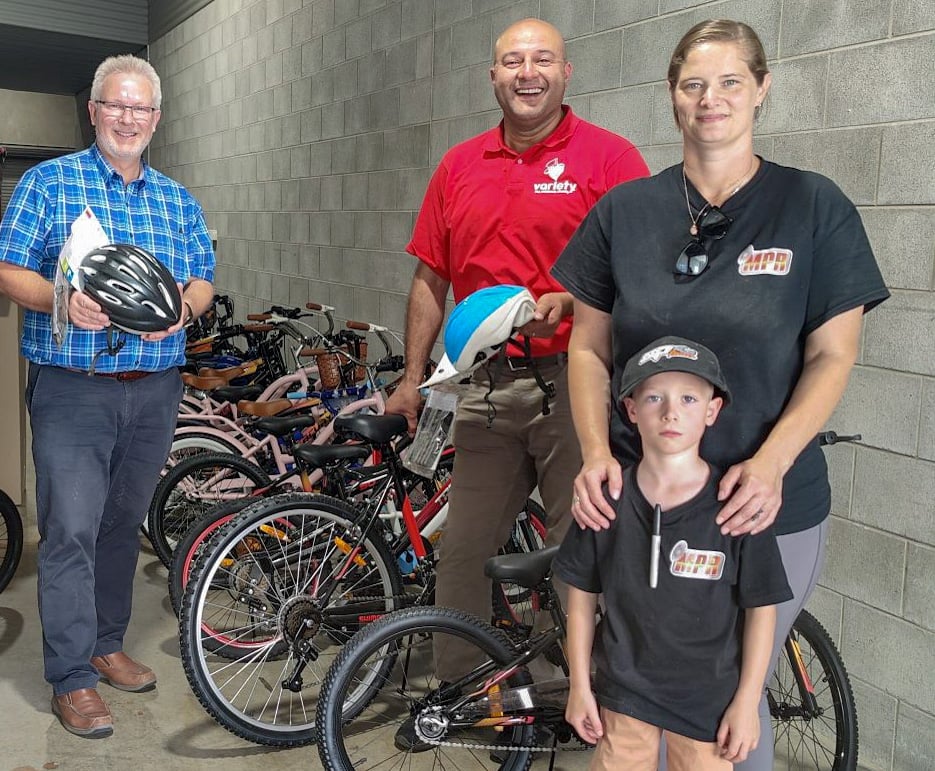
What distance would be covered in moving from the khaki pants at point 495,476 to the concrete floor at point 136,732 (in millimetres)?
526

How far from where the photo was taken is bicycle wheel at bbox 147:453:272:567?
3.47 metres

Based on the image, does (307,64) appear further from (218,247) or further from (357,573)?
(357,573)

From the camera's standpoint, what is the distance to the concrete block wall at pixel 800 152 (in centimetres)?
234

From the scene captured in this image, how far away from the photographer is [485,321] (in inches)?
82.5

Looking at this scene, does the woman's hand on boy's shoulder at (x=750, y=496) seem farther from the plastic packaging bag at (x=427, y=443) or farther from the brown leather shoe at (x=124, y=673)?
the brown leather shoe at (x=124, y=673)

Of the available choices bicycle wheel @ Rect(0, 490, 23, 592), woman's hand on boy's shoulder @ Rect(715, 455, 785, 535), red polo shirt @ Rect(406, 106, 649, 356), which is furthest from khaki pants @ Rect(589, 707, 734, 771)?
bicycle wheel @ Rect(0, 490, 23, 592)

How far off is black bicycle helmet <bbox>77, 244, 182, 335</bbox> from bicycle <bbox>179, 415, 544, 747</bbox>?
56 cm

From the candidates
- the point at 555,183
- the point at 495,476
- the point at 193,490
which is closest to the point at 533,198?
the point at 555,183

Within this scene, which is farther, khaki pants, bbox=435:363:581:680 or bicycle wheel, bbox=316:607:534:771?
khaki pants, bbox=435:363:581:680

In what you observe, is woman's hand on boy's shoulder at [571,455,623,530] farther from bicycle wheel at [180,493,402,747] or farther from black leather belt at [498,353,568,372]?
bicycle wheel at [180,493,402,747]

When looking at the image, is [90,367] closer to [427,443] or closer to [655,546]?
[427,443]

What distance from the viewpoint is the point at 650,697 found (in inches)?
59.4

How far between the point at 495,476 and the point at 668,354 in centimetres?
109

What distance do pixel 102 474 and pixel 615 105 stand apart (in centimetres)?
206
